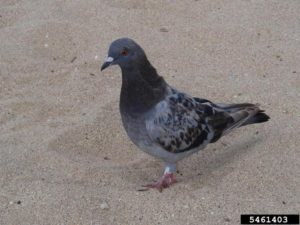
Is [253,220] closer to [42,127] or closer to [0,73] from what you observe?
[42,127]

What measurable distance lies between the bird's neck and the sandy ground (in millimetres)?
644

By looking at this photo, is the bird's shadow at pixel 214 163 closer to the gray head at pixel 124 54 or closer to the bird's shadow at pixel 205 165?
the bird's shadow at pixel 205 165

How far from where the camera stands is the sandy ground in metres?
4.66

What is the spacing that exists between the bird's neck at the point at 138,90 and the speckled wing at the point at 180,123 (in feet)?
0.28

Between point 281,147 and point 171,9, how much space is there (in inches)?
120

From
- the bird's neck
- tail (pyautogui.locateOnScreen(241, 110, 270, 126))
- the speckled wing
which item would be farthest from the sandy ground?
the bird's neck

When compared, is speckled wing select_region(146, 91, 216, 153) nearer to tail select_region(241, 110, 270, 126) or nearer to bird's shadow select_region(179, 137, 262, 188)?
bird's shadow select_region(179, 137, 262, 188)

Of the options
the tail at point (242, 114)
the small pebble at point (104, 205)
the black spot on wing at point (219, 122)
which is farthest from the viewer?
the tail at point (242, 114)

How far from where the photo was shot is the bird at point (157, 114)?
15.4ft

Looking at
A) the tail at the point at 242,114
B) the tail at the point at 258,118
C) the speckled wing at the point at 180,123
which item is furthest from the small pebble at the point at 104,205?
the tail at the point at 258,118

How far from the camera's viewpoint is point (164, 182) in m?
5.02

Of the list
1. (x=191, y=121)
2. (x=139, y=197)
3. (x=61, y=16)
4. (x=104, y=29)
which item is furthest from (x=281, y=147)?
(x=61, y=16)

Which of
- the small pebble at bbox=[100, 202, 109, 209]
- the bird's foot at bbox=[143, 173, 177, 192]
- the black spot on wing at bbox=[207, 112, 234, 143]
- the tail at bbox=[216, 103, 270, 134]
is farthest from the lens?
the tail at bbox=[216, 103, 270, 134]

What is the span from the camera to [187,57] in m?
6.98
